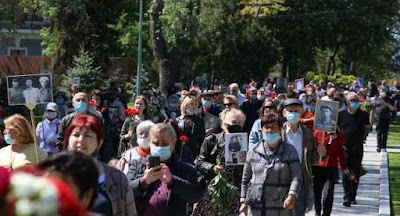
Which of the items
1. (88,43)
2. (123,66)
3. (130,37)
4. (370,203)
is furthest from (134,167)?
(130,37)

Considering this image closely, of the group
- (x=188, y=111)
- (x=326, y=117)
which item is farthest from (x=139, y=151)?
(x=326, y=117)

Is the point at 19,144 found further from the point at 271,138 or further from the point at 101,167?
the point at 101,167

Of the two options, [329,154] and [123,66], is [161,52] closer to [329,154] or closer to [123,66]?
[123,66]

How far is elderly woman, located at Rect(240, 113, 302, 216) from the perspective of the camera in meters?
8.48

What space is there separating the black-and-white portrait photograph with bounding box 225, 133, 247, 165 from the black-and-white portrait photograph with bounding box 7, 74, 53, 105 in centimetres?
269

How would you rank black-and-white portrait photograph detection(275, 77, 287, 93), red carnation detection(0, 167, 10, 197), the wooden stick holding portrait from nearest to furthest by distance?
red carnation detection(0, 167, 10, 197), the wooden stick holding portrait, black-and-white portrait photograph detection(275, 77, 287, 93)

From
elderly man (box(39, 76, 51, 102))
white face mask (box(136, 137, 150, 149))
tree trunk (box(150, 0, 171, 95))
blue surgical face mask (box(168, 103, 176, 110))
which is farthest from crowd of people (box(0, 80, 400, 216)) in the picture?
tree trunk (box(150, 0, 171, 95))

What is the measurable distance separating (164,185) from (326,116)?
637 cm

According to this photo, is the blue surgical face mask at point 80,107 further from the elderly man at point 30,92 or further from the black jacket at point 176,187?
the black jacket at point 176,187

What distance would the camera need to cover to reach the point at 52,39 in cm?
4712

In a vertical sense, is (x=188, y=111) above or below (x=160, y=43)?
above

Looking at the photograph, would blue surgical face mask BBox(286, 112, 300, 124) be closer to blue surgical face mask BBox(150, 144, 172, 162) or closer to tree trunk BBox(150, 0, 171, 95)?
blue surgical face mask BBox(150, 144, 172, 162)

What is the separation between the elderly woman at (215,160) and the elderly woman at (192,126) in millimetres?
2633

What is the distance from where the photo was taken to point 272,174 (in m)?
8.52
